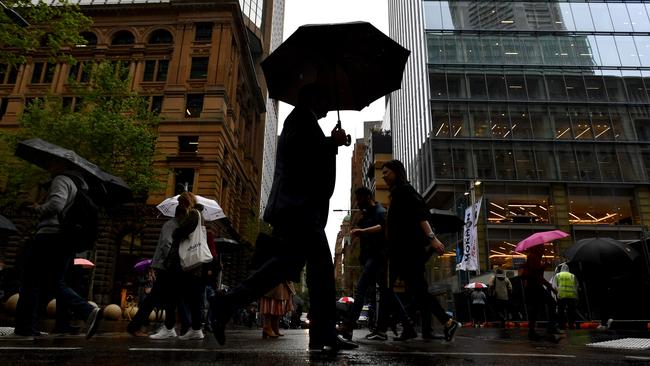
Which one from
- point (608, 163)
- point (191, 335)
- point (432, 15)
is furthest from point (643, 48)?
point (191, 335)

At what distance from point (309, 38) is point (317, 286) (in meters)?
2.08

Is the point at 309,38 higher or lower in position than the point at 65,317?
higher

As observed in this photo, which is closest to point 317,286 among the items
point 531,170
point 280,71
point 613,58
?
Answer: point 280,71

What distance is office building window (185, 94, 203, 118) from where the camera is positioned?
34406mm

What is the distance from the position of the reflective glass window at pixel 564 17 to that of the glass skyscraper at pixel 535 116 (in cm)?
8

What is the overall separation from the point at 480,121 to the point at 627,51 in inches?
509

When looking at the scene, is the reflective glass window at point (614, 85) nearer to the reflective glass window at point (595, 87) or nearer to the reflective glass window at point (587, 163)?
the reflective glass window at point (595, 87)

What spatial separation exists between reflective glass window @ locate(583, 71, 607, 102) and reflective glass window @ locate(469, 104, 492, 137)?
24.8 ft

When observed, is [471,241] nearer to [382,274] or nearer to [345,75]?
[382,274]

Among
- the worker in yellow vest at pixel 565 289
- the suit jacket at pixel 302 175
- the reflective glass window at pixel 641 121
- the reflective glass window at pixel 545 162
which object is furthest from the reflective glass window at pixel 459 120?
the suit jacket at pixel 302 175

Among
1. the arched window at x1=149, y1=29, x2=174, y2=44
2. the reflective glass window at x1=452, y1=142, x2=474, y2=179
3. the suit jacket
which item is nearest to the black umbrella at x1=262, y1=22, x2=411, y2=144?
the suit jacket

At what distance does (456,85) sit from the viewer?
1275 inches

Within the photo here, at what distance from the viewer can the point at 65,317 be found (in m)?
5.71

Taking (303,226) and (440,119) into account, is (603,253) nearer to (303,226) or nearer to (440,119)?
(303,226)
